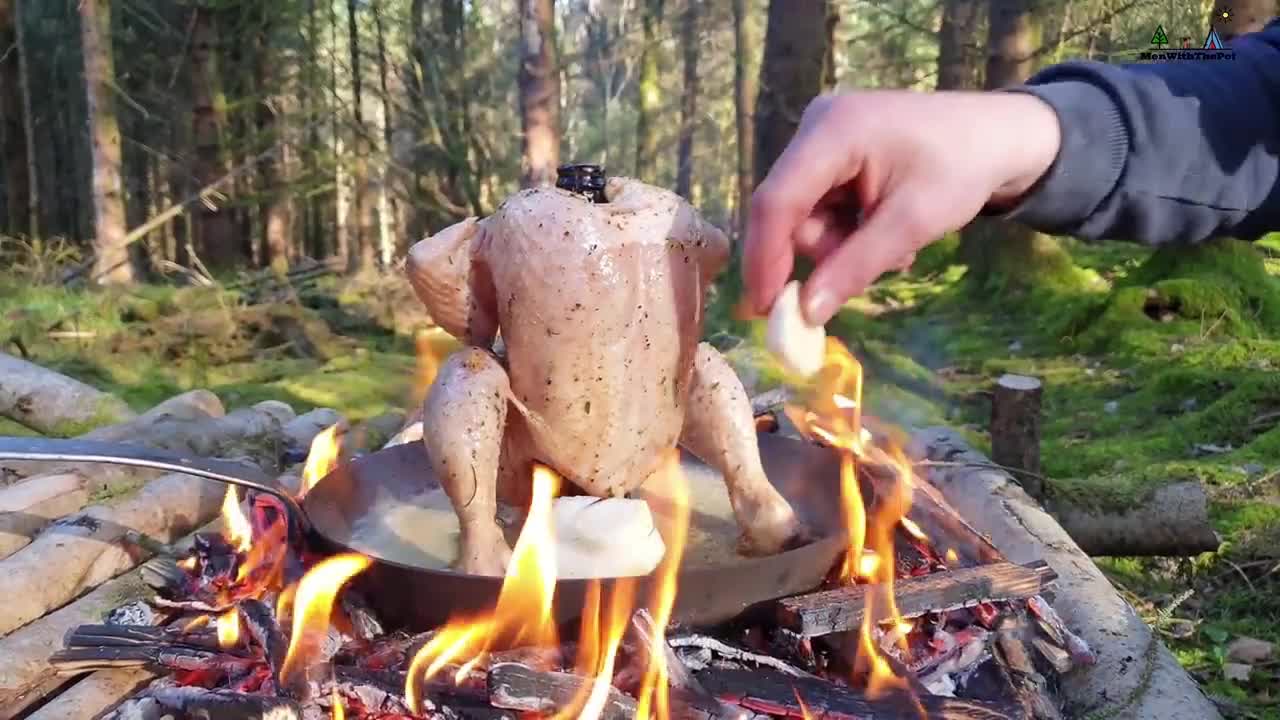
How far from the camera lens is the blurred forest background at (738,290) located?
4086 millimetres

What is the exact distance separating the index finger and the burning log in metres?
0.90

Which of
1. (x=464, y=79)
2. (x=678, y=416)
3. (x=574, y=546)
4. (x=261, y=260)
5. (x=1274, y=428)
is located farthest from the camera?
(x=261, y=260)

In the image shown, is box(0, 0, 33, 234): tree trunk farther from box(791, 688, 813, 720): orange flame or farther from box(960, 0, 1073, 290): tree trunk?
box(791, 688, 813, 720): orange flame

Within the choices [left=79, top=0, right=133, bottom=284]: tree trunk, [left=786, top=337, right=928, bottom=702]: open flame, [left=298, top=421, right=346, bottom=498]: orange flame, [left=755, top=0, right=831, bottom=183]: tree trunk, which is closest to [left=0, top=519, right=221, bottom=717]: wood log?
[left=298, top=421, right=346, bottom=498]: orange flame

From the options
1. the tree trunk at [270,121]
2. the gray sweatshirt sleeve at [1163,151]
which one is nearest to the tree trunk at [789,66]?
the gray sweatshirt sleeve at [1163,151]

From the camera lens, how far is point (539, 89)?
8.41m

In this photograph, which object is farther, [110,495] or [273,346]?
[273,346]

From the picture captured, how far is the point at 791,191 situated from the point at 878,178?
13cm

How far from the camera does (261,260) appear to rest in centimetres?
2039

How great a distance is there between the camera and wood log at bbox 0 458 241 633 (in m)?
2.49

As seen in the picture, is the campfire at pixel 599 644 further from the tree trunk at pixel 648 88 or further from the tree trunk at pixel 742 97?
the tree trunk at pixel 648 88

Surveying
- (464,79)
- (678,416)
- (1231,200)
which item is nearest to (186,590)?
(678,416)

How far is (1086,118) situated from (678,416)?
1239mm

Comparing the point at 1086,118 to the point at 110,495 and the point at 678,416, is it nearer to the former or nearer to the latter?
the point at 678,416
